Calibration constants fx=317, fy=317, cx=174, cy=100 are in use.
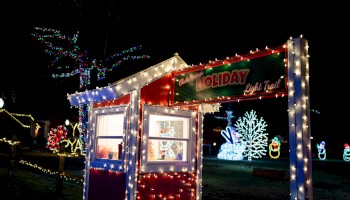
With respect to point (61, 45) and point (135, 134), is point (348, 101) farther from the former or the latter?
point (135, 134)

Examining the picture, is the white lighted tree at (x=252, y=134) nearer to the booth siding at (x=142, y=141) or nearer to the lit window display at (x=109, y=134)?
the booth siding at (x=142, y=141)

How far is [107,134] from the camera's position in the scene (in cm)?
799

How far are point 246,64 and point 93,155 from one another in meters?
4.33

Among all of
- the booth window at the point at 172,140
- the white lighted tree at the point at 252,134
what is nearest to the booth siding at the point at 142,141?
the booth window at the point at 172,140

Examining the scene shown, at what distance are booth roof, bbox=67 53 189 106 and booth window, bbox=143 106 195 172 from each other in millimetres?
756

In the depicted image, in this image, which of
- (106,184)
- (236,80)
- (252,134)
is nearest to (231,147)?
Answer: (252,134)

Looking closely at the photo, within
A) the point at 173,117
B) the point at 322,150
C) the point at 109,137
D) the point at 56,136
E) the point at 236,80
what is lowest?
the point at 322,150

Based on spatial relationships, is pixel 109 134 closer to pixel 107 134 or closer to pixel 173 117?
pixel 107 134

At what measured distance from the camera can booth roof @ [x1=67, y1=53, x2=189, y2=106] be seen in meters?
6.51

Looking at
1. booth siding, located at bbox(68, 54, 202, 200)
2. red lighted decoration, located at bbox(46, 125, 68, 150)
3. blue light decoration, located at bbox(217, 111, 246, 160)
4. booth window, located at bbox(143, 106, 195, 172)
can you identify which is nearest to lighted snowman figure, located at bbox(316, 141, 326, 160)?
blue light decoration, located at bbox(217, 111, 246, 160)

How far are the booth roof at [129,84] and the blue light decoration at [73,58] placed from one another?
1033 centimetres

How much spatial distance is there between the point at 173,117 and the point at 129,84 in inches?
60.4

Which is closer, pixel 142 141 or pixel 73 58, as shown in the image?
pixel 142 141

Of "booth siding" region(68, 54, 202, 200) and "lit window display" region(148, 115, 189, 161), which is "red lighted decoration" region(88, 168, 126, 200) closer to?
"booth siding" region(68, 54, 202, 200)
